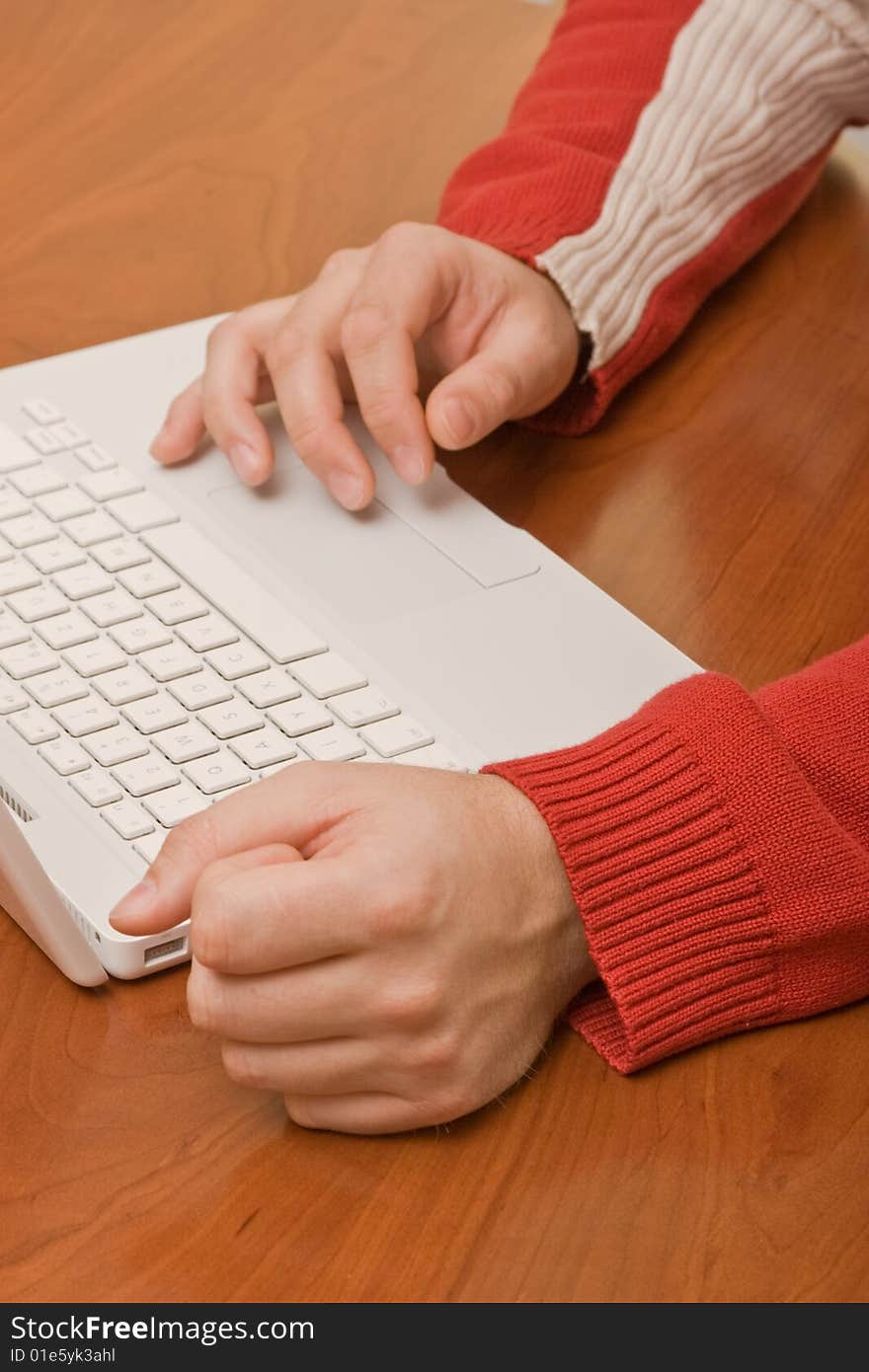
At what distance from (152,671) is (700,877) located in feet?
0.81

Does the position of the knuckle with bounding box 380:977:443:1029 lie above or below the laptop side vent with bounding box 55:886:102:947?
above

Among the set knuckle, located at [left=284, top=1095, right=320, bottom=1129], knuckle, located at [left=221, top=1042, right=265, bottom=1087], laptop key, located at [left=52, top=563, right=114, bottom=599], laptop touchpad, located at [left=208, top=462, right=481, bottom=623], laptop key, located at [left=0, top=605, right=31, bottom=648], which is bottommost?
knuckle, located at [left=284, top=1095, right=320, bottom=1129]

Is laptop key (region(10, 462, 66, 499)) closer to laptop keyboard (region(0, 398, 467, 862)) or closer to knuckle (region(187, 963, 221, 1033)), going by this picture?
laptop keyboard (region(0, 398, 467, 862))

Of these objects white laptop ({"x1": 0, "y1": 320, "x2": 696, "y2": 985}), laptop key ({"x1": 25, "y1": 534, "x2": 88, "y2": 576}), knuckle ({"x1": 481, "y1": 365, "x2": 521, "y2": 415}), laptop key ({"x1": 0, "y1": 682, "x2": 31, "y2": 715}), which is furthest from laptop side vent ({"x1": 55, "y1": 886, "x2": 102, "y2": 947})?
Result: knuckle ({"x1": 481, "y1": 365, "x2": 521, "y2": 415})

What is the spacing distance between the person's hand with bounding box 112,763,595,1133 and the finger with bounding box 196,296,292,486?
0.31 m

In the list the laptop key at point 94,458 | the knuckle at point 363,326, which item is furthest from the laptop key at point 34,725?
the knuckle at point 363,326

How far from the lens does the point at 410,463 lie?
85 cm

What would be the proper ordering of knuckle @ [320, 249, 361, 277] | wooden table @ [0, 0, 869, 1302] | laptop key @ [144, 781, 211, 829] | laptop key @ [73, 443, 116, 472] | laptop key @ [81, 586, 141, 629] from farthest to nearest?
knuckle @ [320, 249, 361, 277] → laptop key @ [73, 443, 116, 472] → laptop key @ [81, 586, 141, 629] → laptop key @ [144, 781, 211, 829] → wooden table @ [0, 0, 869, 1302]

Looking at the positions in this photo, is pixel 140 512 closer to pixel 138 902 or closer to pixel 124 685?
pixel 124 685

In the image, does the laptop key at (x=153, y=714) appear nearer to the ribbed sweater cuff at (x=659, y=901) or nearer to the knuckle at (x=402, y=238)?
the ribbed sweater cuff at (x=659, y=901)

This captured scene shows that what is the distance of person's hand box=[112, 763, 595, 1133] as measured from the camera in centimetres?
53

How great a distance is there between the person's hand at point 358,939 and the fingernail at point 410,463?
12.0 inches
